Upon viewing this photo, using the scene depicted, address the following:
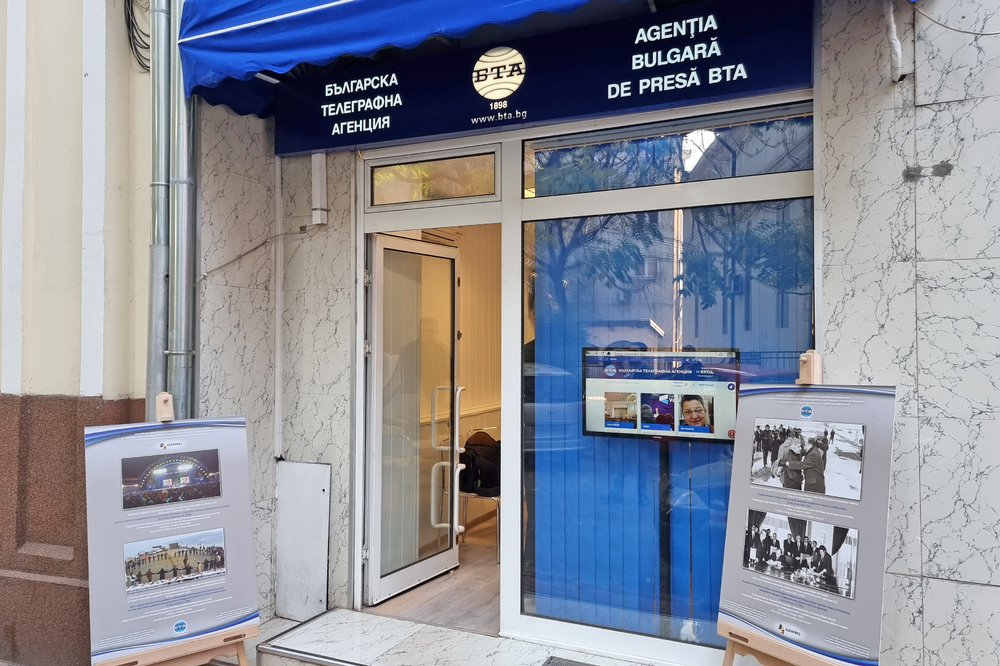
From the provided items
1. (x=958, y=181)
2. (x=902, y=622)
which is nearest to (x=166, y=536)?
(x=902, y=622)

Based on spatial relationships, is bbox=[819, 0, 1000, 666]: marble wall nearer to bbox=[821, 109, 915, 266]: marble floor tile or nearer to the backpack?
bbox=[821, 109, 915, 266]: marble floor tile

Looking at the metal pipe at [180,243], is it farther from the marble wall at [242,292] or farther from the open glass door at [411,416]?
the open glass door at [411,416]

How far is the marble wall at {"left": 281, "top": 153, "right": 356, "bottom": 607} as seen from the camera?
168 inches

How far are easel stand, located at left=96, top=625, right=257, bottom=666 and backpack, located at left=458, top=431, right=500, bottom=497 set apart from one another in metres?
2.52

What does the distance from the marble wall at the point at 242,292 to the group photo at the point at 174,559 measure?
859mm

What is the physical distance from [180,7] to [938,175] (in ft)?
12.7

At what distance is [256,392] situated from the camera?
4297 millimetres

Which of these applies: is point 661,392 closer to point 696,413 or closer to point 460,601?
point 696,413

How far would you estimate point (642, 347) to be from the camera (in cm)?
355

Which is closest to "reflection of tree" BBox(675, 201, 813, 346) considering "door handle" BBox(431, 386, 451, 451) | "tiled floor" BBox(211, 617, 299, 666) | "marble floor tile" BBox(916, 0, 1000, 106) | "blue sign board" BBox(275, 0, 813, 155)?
"blue sign board" BBox(275, 0, 813, 155)

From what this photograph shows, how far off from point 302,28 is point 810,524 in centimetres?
314

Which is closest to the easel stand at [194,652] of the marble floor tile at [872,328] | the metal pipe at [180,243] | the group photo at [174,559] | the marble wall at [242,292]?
the group photo at [174,559]

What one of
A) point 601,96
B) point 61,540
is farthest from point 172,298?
point 601,96

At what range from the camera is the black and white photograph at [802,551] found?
2638mm
